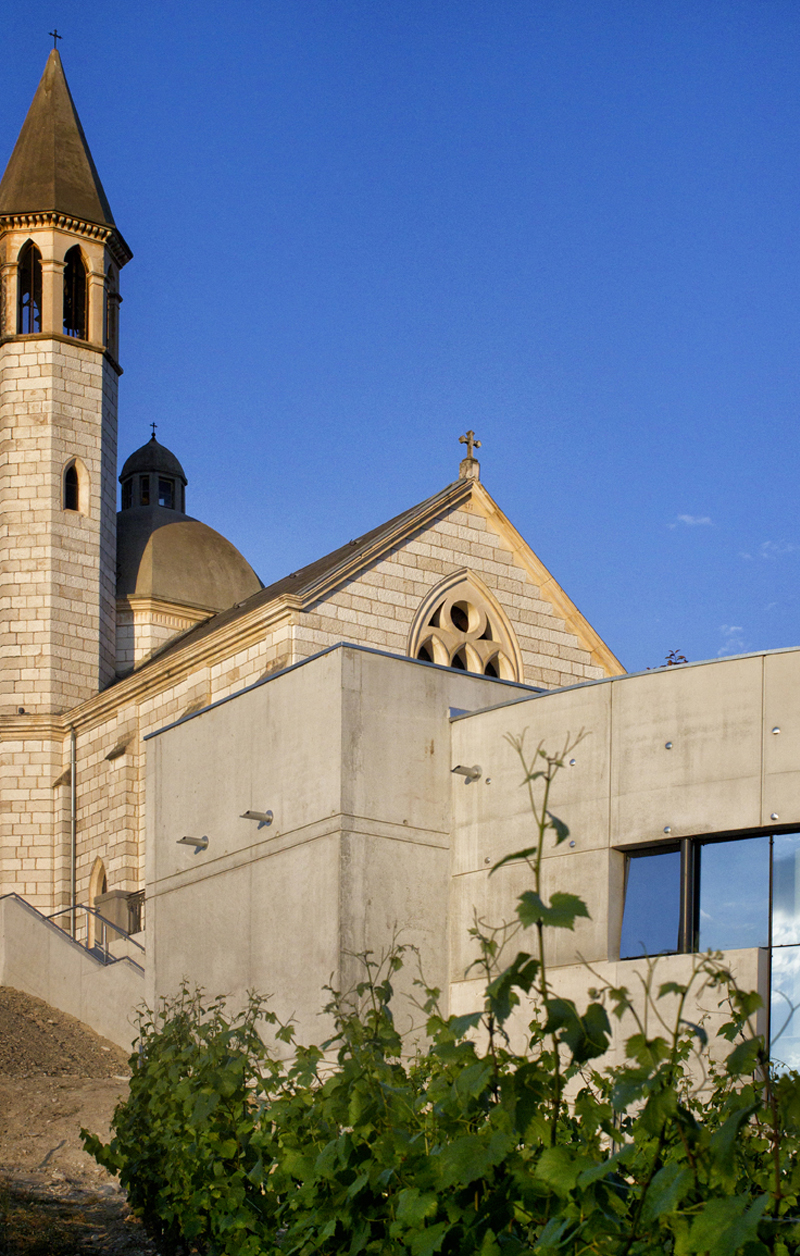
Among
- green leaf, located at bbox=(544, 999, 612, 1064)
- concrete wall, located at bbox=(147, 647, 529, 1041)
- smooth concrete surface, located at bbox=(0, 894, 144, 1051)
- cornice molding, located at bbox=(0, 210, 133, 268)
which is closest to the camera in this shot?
Answer: green leaf, located at bbox=(544, 999, 612, 1064)

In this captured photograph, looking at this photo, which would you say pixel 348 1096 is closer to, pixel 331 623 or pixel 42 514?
pixel 331 623

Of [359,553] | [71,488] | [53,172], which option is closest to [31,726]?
[71,488]

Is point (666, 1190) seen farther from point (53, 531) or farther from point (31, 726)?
point (53, 531)

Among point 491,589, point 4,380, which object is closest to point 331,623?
point 491,589

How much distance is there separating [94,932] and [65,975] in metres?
6.45

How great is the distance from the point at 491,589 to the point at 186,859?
40.1 feet

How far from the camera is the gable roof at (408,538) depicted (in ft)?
90.0

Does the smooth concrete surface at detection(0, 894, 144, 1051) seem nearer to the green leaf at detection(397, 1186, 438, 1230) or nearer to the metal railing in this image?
the metal railing

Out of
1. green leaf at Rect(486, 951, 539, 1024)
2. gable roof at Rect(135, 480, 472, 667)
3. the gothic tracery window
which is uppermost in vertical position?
gable roof at Rect(135, 480, 472, 667)

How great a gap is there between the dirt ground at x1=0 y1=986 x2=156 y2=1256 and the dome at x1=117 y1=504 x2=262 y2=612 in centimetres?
1694

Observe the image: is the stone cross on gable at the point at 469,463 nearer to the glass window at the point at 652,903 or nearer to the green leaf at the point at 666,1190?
the glass window at the point at 652,903

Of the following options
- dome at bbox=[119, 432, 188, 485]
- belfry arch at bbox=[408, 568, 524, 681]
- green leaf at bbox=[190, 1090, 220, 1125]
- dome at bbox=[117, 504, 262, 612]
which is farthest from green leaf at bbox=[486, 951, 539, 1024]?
dome at bbox=[119, 432, 188, 485]

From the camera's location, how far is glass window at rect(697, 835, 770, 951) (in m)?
15.5

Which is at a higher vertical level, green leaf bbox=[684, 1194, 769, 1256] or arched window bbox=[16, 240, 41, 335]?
arched window bbox=[16, 240, 41, 335]
